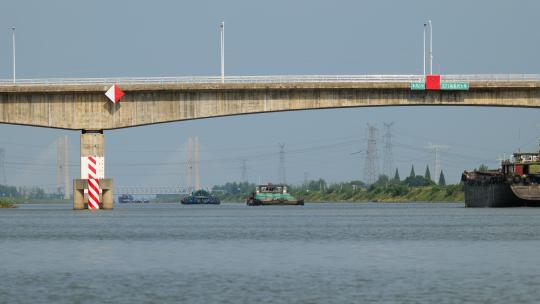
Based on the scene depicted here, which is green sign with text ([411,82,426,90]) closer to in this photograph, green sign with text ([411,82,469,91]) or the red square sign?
green sign with text ([411,82,469,91])

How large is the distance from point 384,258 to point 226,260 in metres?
6.21

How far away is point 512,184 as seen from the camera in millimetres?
130500

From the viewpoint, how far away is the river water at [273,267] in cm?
3631

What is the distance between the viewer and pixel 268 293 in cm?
3681

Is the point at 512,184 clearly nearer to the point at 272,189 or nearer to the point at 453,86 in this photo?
the point at 453,86

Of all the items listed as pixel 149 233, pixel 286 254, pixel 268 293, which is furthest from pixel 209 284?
pixel 149 233

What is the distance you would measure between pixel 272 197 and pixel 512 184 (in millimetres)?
60881

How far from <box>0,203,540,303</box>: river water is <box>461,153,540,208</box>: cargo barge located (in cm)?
5972

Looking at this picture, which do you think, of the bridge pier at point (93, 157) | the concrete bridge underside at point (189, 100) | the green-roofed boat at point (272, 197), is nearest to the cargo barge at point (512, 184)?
the concrete bridge underside at point (189, 100)

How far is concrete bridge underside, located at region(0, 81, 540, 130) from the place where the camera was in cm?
11062

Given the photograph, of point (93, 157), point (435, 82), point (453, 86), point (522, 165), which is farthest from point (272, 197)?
point (453, 86)

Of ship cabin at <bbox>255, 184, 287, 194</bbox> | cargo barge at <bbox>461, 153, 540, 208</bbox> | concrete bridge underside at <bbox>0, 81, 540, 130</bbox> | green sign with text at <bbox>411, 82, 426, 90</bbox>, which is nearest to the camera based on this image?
green sign with text at <bbox>411, 82, 426, 90</bbox>

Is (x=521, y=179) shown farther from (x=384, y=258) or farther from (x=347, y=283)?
(x=347, y=283)

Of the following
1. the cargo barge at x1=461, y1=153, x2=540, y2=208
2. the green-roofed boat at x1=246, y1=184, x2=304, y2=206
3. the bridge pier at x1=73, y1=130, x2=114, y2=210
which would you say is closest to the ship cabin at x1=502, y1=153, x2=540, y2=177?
the cargo barge at x1=461, y1=153, x2=540, y2=208
